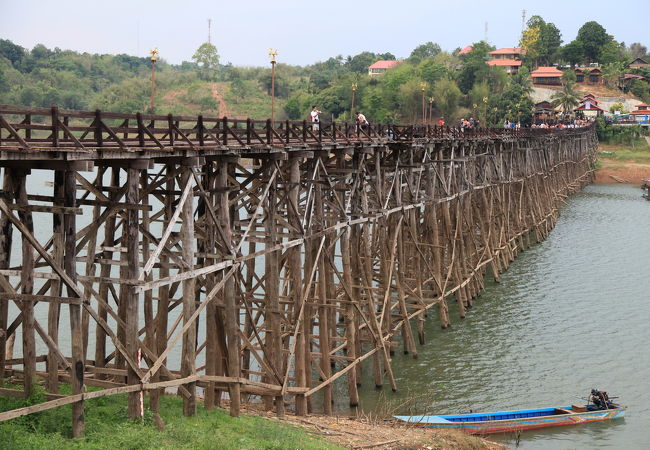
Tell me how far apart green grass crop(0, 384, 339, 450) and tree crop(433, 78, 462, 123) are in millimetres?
83425

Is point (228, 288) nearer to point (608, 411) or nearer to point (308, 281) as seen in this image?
point (308, 281)

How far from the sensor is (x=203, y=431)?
1297 cm

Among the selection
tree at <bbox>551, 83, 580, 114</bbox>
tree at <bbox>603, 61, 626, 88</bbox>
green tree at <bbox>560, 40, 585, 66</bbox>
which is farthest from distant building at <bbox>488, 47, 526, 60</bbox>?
tree at <bbox>551, 83, 580, 114</bbox>

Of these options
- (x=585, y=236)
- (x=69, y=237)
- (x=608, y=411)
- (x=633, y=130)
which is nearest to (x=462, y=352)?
(x=608, y=411)

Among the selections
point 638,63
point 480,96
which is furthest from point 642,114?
point 638,63

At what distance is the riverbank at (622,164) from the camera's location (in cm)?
8688

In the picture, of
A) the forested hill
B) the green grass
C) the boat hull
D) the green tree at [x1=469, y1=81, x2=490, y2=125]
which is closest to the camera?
the green grass

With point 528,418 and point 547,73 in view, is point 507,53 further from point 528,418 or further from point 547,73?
point 528,418

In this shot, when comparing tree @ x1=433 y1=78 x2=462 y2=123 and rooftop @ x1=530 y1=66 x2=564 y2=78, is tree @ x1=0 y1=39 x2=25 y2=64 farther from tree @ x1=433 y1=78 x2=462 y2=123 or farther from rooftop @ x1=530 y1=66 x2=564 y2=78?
rooftop @ x1=530 y1=66 x2=564 y2=78

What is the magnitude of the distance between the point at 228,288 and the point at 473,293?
62.0 ft

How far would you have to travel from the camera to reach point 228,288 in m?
14.9

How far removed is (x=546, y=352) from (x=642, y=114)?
290 ft

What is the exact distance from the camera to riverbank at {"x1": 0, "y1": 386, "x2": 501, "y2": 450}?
37.0 ft

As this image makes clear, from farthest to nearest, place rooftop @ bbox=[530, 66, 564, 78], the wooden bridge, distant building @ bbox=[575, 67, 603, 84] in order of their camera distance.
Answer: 1. distant building @ bbox=[575, 67, 603, 84]
2. rooftop @ bbox=[530, 66, 564, 78]
3. the wooden bridge
